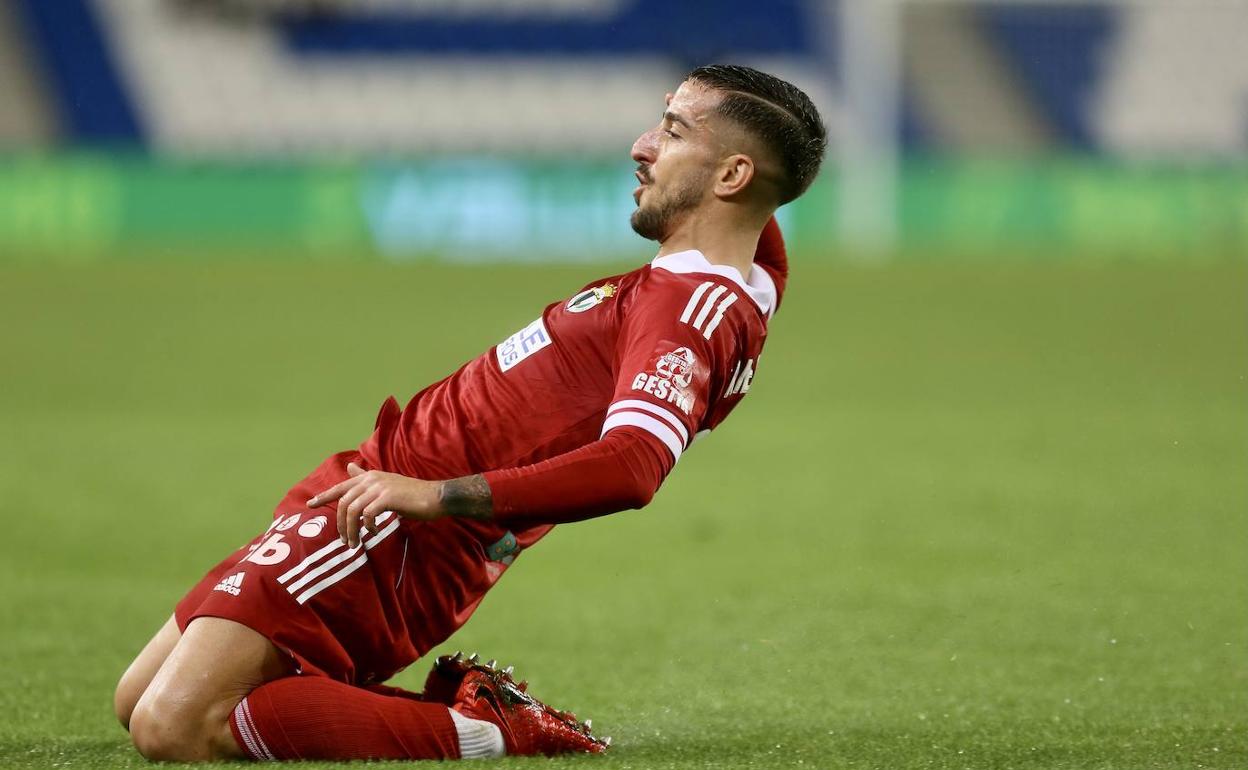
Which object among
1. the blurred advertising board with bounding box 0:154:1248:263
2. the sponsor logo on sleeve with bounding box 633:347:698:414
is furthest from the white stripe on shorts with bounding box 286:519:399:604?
the blurred advertising board with bounding box 0:154:1248:263

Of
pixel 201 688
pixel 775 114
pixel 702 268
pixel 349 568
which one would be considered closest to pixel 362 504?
pixel 349 568

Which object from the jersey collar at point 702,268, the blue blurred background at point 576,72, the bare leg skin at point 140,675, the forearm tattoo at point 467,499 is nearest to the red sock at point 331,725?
the bare leg skin at point 140,675

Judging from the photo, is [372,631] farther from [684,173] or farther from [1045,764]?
[1045,764]

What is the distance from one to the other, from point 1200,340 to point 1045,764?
12.0m

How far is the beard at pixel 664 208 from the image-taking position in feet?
12.8

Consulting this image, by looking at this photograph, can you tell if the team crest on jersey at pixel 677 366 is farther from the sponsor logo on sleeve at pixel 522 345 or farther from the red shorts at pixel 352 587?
the red shorts at pixel 352 587

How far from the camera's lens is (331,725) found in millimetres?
3738

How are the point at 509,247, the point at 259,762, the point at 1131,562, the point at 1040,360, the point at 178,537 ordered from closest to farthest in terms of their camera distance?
the point at 259,762, the point at 1131,562, the point at 178,537, the point at 1040,360, the point at 509,247

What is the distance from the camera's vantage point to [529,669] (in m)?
5.25

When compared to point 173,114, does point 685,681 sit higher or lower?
higher

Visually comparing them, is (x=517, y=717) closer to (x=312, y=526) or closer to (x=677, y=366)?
(x=312, y=526)

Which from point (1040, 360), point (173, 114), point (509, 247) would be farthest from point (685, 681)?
point (173, 114)

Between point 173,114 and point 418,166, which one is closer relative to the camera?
point 418,166

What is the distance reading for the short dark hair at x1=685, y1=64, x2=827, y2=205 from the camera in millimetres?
3871
